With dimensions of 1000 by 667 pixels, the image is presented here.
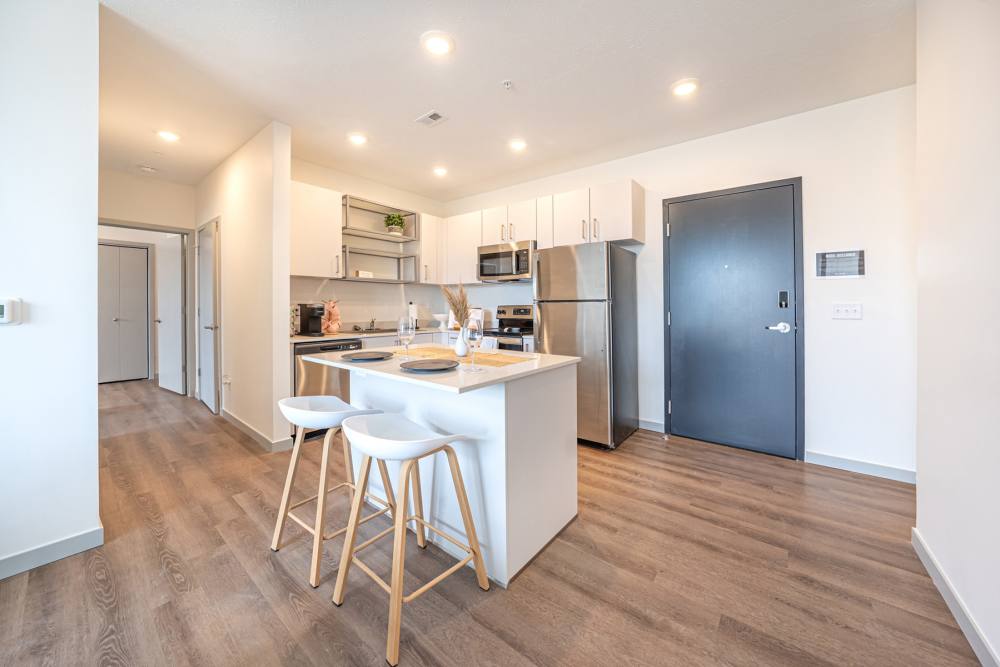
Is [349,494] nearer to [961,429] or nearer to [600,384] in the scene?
[600,384]

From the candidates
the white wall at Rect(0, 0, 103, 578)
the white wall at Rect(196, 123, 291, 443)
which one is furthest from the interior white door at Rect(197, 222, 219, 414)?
the white wall at Rect(0, 0, 103, 578)

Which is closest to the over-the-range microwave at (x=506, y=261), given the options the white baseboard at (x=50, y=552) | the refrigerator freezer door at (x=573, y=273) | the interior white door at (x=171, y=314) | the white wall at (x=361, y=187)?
the refrigerator freezer door at (x=573, y=273)

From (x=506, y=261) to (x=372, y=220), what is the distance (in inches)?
67.4

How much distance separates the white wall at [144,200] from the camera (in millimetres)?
4082

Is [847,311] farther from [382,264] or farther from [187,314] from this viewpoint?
[187,314]

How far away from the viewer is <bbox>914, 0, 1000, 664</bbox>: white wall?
123 centimetres

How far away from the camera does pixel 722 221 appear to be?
3.20 m

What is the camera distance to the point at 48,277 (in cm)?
174

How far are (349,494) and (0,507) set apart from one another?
1.45m

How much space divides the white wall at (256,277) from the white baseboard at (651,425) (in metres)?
3.19

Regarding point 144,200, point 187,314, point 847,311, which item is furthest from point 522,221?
point 187,314

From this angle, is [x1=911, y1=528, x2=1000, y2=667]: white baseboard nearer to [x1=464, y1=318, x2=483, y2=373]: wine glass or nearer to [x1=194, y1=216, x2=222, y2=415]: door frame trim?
[x1=464, y1=318, x2=483, y2=373]: wine glass

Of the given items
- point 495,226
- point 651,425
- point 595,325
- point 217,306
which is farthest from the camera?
point 495,226

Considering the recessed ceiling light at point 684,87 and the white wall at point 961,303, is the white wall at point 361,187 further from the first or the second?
the white wall at point 961,303
